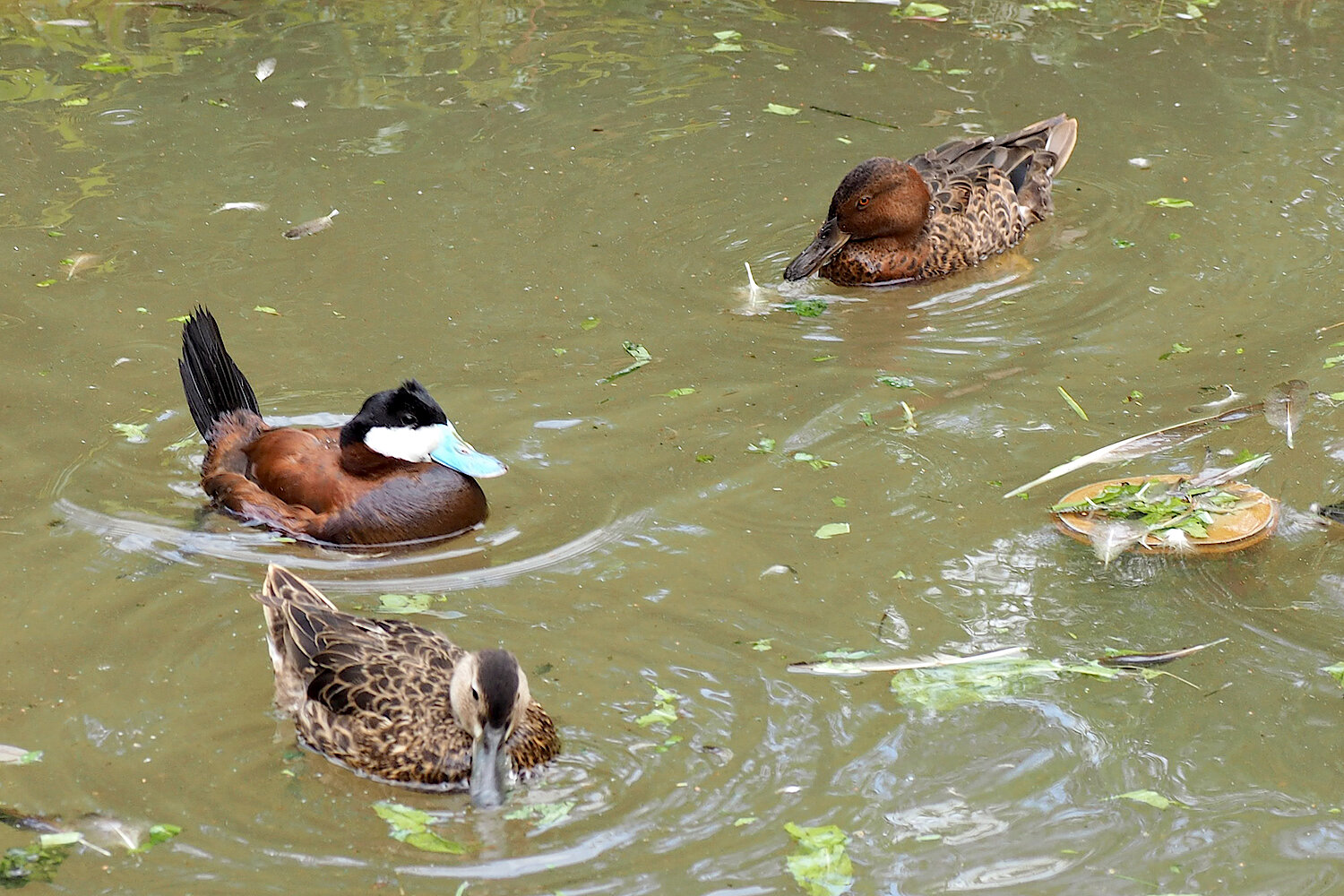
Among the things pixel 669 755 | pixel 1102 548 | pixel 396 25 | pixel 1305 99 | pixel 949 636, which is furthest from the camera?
pixel 396 25

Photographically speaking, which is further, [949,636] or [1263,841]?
[949,636]

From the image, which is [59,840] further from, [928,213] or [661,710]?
[928,213]

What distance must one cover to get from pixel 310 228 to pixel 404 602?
3.46 m

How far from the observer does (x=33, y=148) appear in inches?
348

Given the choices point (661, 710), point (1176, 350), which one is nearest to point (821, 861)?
point (661, 710)

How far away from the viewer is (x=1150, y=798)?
4273mm

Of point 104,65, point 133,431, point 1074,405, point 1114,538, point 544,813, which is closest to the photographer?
point 544,813

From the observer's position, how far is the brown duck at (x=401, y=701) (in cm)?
421

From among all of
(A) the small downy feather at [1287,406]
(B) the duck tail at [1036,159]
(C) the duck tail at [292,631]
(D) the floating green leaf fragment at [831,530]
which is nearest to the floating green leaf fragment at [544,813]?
(C) the duck tail at [292,631]

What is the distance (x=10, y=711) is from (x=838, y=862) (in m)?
2.63

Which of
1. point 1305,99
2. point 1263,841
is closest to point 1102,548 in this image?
point 1263,841

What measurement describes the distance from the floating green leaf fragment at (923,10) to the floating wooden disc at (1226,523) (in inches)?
250

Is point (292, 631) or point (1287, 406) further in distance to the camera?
point (1287, 406)

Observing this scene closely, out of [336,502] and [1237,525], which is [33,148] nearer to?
[336,502]
